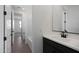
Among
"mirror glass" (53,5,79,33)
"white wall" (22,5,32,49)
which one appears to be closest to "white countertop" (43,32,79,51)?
"mirror glass" (53,5,79,33)

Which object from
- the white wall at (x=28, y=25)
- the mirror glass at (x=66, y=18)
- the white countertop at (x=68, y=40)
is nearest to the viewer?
the white countertop at (x=68, y=40)

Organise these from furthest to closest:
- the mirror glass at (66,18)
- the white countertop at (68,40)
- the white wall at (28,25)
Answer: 1. the white wall at (28,25)
2. the mirror glass at (66,18)
3. the white countertop at (68,40)

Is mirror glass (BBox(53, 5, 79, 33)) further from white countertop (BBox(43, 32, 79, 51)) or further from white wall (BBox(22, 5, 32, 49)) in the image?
white wall (BBox(22, 5, 32, 49))

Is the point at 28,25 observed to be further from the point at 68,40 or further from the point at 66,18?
the point at 68,40

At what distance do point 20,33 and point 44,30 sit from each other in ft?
22.5

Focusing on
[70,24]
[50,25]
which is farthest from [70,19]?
[50,25]

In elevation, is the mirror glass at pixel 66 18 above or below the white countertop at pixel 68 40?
above

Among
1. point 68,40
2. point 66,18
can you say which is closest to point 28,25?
point 66,18

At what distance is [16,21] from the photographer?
9.31 meters

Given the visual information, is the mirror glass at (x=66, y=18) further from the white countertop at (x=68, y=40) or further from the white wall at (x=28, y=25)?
the white wall at (x=28, y=25)

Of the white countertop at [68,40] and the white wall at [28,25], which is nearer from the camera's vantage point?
the white countertop at [68,40]

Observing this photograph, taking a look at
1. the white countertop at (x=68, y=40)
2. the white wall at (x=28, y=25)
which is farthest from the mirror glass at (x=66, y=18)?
the white wall at (x=28, y=25)

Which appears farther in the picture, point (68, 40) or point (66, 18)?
point (66, 18)
